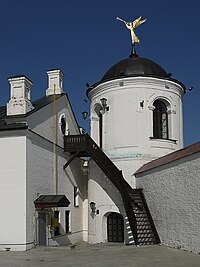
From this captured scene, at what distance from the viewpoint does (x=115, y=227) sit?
21.4m

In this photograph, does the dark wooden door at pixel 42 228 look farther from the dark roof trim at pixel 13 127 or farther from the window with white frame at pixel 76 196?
the window with white frame at pixel 76 196

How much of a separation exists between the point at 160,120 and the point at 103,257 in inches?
436

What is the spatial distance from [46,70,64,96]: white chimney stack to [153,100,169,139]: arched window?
5438 millimetres

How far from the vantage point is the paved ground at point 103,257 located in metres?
12.0

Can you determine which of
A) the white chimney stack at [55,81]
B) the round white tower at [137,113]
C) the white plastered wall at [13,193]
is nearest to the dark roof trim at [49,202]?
the white plastered wall at [13,193]

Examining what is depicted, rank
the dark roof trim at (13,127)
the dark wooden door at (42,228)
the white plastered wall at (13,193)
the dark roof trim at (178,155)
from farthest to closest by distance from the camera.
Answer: the dark wooden door at (42,228) → the dark roof trim at (13,127) → the white plastered wall at (13,193) → the dark roof trim at (178,155)

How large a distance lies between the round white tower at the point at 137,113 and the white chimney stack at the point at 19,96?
5917 millimetres

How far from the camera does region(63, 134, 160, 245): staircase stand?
17531mm

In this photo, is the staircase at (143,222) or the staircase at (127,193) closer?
the staircase at (143,222)

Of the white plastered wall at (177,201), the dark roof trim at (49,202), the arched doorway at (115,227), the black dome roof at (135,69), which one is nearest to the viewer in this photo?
the white plastered wall at (177,201)

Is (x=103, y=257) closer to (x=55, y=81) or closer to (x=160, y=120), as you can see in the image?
(x=160, y=120)

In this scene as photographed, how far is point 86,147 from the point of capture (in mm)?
20203

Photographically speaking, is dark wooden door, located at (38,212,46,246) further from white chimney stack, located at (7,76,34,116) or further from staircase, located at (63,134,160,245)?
white chimney stack, located at (7,76,34,116)

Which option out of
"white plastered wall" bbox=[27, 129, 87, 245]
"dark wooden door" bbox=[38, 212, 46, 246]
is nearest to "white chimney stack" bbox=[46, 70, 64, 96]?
"white plastered wall" bbox=[27, 129, 87, 245]
